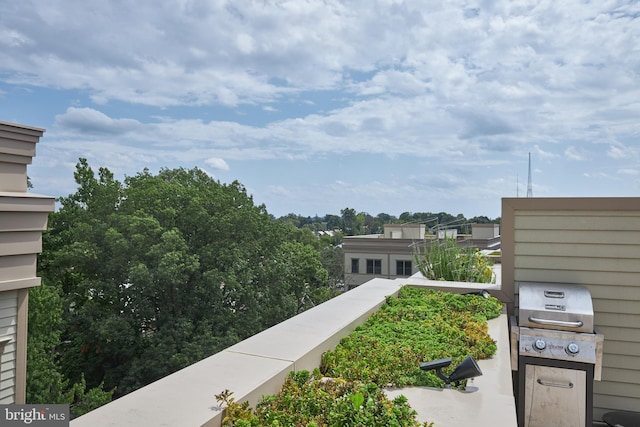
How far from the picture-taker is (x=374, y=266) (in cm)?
2533

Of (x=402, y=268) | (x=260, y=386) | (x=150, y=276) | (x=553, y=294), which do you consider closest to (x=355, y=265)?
(x=402, y=268)

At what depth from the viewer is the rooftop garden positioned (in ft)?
5.32

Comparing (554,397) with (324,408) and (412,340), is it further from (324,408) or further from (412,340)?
(324,408)

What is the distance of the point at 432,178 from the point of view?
60.1 ft

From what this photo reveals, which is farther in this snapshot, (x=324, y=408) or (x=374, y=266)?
(x=374, y=266)

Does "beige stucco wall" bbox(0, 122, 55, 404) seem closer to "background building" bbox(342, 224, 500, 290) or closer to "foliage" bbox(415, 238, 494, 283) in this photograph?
"foliage" bbox(415, 238, 494, 283)

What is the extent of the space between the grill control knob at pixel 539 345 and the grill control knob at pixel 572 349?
0.14 m

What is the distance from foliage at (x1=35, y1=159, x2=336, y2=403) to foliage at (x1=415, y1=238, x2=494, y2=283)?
9416 mm

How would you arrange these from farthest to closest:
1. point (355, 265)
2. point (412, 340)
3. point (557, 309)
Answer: point (355, 265)
point (557, 309)
point (412, 340)

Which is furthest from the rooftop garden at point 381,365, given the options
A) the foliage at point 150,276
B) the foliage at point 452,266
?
the foliage at point 150,276

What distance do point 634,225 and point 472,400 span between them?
2.65 metres

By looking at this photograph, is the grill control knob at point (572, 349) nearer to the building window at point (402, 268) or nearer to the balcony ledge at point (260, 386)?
the balcony ledge at point (260, 386)

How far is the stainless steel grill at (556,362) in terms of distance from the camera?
9.70ft

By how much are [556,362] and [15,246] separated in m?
4.30
